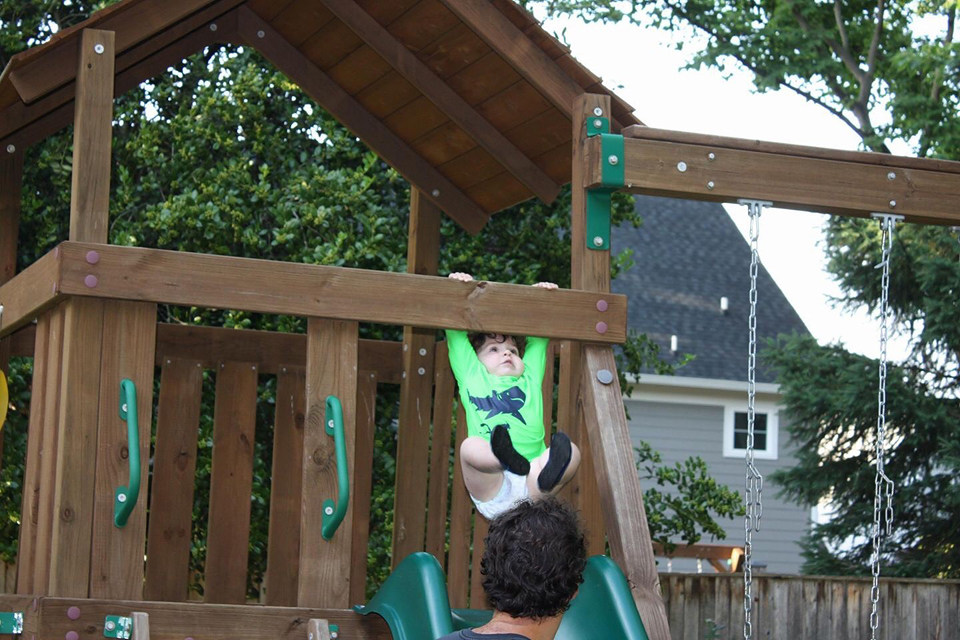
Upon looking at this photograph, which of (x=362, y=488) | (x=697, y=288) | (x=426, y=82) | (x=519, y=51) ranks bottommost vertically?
(x=362, y=488)

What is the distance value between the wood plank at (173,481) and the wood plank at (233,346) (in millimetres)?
108

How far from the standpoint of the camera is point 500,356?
4.61 m

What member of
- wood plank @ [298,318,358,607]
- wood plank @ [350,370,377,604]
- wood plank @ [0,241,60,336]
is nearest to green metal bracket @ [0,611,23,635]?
wood plank @ [298,318,358,607]

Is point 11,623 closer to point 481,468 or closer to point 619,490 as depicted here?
point 481,468

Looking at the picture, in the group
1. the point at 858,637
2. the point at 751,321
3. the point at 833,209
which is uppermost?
the point at 833,209

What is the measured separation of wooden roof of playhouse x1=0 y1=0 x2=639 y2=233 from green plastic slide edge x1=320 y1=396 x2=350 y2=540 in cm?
151

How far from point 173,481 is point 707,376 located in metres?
11.5

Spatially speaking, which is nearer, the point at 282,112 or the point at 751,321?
the point at 751,321

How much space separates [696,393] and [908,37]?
4948 millimetres

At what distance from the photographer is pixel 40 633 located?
4.07 meters

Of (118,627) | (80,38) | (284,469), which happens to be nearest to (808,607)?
(284,469)

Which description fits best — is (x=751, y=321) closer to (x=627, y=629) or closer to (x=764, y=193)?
(x=764, y=193)

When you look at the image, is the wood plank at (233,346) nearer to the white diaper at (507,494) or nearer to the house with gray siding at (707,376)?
the white diaper at (507,494)

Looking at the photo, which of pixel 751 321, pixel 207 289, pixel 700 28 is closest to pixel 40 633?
pixel 207 289
